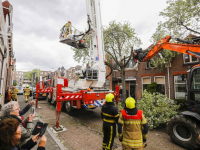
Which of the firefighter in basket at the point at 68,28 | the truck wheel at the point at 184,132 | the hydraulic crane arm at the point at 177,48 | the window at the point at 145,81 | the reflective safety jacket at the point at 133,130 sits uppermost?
the firefighter in basket at the point at 68,28

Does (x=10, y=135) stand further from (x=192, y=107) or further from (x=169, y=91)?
(x=169, y=91)

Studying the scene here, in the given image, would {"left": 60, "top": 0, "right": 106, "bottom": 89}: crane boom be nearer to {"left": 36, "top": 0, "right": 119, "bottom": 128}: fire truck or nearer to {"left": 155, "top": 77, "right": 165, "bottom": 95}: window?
{"left": 36, "top": 0, "right": 119, "bottom": 128}: fire truck

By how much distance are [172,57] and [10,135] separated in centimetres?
1176

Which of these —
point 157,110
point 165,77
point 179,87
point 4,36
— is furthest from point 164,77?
point 4,36

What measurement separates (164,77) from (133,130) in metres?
10.2

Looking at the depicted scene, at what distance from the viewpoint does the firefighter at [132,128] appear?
7.42 ft

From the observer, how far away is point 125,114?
2.41 m

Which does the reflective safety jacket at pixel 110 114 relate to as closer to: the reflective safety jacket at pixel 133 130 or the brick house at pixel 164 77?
the reflective safety jacket at pixel 133 130

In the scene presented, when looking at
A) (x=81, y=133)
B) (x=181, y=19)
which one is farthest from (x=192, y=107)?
(x=181, y=19)

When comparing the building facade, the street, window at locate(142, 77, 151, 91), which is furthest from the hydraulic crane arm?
window at locate(142, 77, 151, 91)

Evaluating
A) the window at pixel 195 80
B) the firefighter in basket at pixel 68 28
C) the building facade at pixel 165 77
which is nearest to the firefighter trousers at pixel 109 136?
the window at pixel 195 80

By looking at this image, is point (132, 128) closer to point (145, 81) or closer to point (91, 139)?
point (91, 139)

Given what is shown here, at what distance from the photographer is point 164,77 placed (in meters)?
10.9

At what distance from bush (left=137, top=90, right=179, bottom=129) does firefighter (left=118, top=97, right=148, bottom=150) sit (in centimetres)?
279
